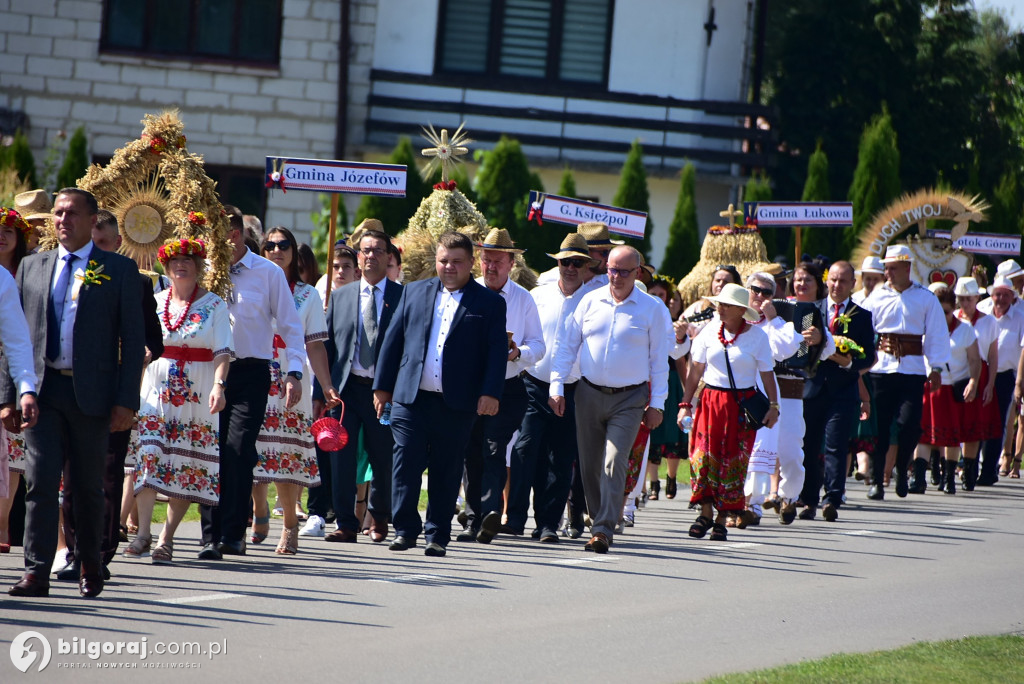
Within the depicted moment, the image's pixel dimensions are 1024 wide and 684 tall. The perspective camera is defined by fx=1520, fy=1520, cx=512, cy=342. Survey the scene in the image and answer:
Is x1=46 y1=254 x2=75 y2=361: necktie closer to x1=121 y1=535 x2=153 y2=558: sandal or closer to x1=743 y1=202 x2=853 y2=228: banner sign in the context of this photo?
x1=121 y1=535 x2=153 y2=558: sandal

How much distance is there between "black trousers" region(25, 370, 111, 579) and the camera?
8172 mm

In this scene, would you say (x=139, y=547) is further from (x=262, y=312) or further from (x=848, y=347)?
(x=848, y=347)

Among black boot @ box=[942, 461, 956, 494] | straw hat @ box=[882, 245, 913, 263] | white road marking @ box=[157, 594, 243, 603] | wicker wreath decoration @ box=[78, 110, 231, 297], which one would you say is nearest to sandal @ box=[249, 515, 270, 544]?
wicker wreath decoration @ box=[78, 110, 231, 297]

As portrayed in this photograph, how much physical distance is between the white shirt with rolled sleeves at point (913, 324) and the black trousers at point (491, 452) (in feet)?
18.4

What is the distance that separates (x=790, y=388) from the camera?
13.6 meters

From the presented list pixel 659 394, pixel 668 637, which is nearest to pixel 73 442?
pixel 668 637

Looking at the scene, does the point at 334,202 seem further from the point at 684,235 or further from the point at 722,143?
the point at 722,143

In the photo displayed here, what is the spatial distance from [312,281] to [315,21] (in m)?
13.8

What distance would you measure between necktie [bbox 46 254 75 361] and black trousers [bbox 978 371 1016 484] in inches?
493

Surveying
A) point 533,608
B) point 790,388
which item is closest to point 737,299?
point 790,388

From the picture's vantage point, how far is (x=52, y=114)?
83.1 feet

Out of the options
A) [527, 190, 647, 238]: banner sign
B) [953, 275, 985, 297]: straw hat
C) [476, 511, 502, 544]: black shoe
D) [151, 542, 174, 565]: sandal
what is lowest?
[151, 542, 174, 565]: sandal

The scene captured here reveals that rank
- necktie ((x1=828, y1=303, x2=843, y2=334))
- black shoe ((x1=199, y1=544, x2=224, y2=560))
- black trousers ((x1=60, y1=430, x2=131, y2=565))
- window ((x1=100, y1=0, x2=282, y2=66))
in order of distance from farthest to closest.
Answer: window ((x1=100, y1=0, x2=282, y2=66)) < necktie ((x1=828, y1=303, x2=843, y2=334)) < black shoe ((x1=199, y1=544, x2=224, y2=560)) < black trousers ((x1=60, y1=430, x2=131, y2=565))

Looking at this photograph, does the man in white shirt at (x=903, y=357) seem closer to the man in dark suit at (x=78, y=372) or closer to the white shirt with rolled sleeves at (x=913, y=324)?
the white shirt with rolled sleeves at (x=913, y=324)
